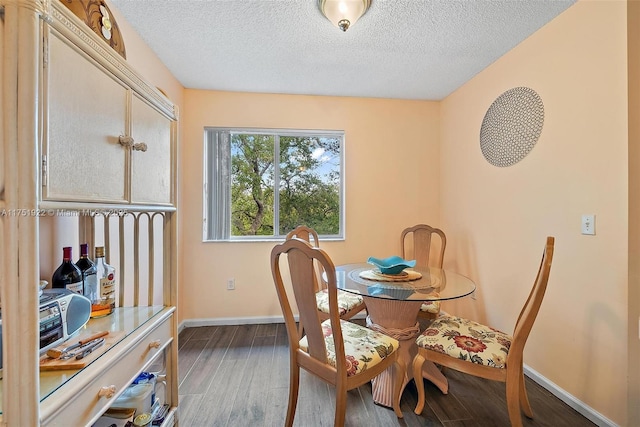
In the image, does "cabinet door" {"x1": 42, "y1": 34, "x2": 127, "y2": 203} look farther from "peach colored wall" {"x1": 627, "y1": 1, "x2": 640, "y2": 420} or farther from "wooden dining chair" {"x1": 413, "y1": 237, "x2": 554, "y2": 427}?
"peach colored wall" {"x1": 627, "y1": 1, "x2": 640, "y2": 420}

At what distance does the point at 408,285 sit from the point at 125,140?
5.25 feet

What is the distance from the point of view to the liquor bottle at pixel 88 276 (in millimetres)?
1127

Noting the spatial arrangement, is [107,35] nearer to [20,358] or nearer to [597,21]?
[20,358]

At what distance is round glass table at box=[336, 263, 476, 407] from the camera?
1.59 metres

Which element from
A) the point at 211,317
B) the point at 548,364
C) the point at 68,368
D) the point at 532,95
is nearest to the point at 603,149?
the point at 532,95

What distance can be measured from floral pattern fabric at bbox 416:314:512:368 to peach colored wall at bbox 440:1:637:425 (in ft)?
1.67

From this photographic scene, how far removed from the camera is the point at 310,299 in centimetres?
126

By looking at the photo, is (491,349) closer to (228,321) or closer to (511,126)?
(511,126)

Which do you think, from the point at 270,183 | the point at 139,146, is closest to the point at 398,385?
the point at 139,146

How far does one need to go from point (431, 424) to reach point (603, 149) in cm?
177

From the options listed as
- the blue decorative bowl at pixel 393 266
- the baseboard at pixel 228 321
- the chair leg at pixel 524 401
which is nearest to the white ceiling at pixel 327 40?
the blue decorative bowl at pixel 393 266

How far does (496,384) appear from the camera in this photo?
186cm

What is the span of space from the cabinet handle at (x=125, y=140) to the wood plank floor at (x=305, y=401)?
1.51m

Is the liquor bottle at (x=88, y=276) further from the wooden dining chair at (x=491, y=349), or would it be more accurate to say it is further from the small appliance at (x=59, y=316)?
the wooden dining chair at (x=491, y=349)
